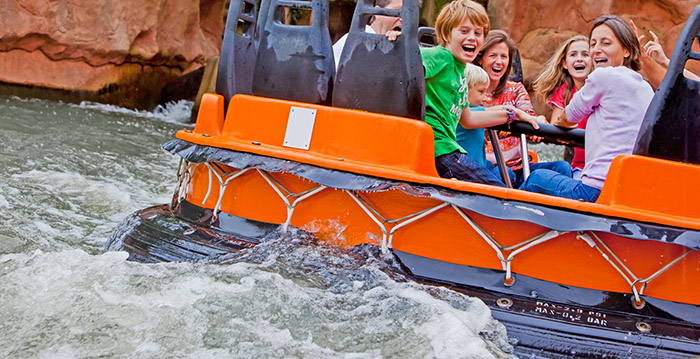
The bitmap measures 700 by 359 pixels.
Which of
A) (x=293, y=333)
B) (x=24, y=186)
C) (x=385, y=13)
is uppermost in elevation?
(x=385, y=13)

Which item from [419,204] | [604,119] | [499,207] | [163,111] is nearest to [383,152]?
[419,204]

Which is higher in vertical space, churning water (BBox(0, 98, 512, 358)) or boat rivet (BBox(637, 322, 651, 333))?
boat rivet (BBox(637, 322, 651, 333))

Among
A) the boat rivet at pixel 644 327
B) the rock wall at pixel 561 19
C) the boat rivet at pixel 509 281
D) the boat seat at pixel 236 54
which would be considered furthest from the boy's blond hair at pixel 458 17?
the rock wall at pixel 561 19

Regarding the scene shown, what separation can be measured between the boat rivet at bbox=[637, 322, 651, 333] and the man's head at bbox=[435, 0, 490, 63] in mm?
1085

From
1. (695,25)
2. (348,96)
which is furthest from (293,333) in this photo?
(695,25)

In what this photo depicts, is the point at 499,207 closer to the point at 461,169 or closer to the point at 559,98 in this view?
the point at 461,169

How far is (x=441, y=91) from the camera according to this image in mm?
2605

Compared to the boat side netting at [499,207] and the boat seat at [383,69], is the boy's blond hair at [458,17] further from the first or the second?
the boat side netting at [499,207]

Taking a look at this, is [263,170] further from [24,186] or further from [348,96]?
[24,186]

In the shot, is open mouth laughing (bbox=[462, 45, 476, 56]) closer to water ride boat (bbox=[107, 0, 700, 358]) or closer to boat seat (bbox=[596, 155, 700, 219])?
water ride boat (bbox=[107, 0, 700, 358])

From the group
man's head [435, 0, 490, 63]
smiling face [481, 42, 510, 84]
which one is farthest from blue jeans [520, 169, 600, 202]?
smiling face [481, 42, 510, 84]

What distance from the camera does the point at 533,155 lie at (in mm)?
4133

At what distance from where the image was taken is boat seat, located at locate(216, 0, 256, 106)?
289 cm

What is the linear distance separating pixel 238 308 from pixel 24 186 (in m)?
2.77
